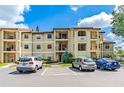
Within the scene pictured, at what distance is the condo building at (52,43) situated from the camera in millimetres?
55750

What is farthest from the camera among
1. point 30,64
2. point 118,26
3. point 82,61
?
point 118,26

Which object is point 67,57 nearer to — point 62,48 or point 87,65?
point 62,48

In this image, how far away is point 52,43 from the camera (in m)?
58.3

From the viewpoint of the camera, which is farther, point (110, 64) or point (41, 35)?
point (41, 35)

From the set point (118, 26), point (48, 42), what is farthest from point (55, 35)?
point (118, 26)

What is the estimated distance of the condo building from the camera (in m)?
55.8

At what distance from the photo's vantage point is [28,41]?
5881cm

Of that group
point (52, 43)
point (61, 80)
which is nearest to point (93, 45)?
point (52, 43)

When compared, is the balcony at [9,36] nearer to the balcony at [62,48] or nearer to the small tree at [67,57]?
the balcony at [62,48]

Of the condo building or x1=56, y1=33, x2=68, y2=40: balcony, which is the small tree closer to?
the condo building

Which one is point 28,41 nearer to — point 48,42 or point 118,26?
point 48,42

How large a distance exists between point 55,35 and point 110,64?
87.7 ft

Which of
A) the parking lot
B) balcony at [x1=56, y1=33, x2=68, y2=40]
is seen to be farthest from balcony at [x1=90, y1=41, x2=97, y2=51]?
the parking lot

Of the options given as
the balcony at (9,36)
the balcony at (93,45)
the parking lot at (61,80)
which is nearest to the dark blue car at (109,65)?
the parking lot at (61,80)
